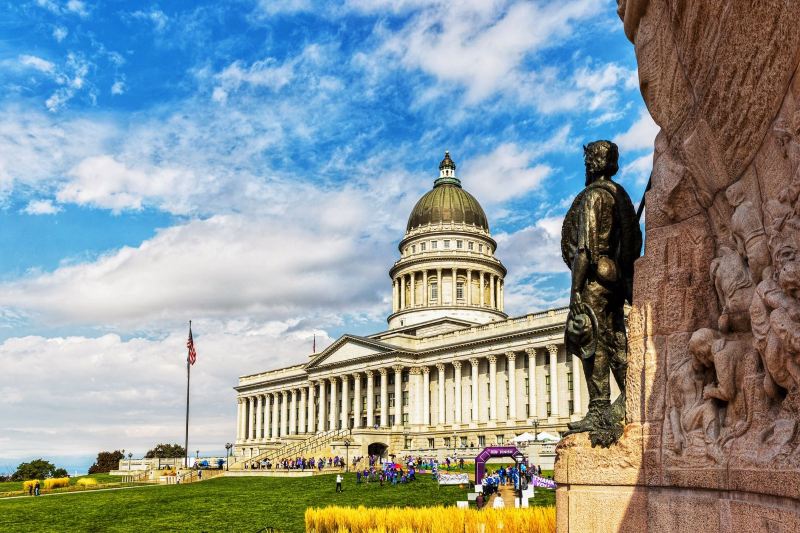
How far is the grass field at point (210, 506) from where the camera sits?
27.5 meters

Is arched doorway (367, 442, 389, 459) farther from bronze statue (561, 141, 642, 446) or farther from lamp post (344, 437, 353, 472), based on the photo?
bronze statue (561, 141, 642, 446)

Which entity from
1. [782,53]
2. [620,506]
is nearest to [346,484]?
[620,506]

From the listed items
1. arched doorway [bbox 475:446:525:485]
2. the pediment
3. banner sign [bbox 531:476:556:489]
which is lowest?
banner sign [bbox 531:476:556:489]

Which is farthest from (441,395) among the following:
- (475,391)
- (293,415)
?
(293,415)

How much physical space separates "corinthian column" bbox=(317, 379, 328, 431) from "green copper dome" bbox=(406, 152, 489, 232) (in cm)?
2531

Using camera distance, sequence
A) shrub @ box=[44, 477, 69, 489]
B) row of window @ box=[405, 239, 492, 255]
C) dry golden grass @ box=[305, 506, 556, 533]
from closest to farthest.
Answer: dry golden grass @ box=[305, 506, 556, 533], shrub @ box=[44, 477, 69, 489], row of window @ box=[405, 239, 492, 255]

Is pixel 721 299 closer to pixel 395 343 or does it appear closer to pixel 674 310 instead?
pixel 674 310

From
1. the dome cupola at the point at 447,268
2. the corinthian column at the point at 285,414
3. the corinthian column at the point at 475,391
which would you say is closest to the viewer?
the corinthian column at the point at 475,391

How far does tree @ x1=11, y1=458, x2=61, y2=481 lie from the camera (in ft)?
243

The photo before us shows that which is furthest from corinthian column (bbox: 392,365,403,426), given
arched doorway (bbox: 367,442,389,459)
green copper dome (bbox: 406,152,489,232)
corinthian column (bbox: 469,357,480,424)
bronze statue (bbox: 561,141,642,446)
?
bronze statue (bbox: 561,141,642,446)

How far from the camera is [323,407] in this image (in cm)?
9600

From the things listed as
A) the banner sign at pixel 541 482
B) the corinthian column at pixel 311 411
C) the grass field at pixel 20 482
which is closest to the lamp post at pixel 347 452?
the grass field at pixel 20 482

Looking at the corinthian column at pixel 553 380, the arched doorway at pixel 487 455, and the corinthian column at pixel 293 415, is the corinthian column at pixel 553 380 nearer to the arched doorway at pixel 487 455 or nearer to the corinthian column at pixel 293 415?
the arched doorway at pixel 487 455

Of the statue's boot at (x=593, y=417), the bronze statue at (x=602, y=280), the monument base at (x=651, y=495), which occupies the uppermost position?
the bronze statue at (x=602, y=280)
